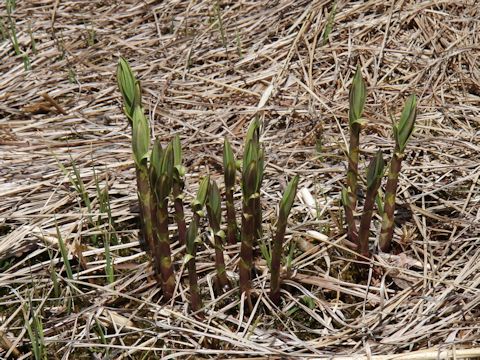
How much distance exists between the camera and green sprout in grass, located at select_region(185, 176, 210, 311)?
2.02 metres

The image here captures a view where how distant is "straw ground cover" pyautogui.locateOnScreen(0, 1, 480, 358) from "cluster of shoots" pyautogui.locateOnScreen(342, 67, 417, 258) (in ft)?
0.21

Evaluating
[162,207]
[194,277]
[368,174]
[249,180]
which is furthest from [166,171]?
[368,174]

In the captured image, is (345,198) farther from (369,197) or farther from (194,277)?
(194,277)

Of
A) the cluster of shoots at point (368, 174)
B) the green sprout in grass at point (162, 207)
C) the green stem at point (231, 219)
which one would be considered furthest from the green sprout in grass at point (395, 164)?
the green sprout in grass at point (162, 207)

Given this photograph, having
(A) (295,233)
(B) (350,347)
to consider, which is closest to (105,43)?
(A) (295,233)

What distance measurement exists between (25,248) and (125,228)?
1.18 ft

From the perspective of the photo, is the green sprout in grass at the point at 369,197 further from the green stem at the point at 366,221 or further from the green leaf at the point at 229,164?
the green leaf at the point at 229,164

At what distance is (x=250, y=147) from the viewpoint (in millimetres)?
2029

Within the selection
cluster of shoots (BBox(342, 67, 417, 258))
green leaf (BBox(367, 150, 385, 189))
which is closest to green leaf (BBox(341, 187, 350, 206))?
cluster of shoots (BBox(342, 67, 417, 258))

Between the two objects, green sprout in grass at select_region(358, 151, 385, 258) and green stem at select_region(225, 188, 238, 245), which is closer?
green sprout in grass at select_region(358, 151, 385, 258)

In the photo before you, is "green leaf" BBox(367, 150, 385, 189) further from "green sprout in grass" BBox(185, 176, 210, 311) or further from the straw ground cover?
"green sprout in grass" BBox(185, 176, 210, 311)

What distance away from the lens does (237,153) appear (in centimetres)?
280

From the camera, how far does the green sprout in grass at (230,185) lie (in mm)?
2158

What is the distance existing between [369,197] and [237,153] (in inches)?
29.3
